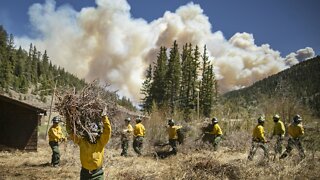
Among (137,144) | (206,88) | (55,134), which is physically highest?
(206,88)

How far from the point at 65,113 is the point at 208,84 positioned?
5419cm

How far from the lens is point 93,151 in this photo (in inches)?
322

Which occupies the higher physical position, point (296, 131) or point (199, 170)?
point (296, 131)

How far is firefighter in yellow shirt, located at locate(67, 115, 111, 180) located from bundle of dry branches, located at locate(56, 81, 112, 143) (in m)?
0.07

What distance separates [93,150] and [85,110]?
2.96ft

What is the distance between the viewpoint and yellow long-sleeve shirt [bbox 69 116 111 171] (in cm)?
808

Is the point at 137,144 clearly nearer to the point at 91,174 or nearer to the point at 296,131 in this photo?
the point at 296,131

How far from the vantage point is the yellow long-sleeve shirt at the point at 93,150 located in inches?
318

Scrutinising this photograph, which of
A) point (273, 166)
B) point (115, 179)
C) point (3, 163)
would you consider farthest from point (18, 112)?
point (273, 166)

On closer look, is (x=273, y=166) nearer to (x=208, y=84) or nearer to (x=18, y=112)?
(x=18, y=112)

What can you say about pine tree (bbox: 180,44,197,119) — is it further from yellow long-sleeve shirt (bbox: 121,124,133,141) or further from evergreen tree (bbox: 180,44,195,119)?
yellow long-sleeve shirt (bbox: 121,124,133,141)

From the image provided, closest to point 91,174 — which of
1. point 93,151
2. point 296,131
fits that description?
point 93,151

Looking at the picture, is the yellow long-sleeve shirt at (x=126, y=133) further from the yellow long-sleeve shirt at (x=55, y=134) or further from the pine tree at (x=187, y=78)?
the pine tree at (x=187, y=78)

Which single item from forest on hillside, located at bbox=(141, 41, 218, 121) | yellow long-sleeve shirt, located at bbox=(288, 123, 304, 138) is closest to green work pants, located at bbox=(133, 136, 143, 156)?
yellow long-sleeve shirt, located at bbox=(288, 123, 304, 138)
